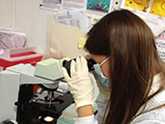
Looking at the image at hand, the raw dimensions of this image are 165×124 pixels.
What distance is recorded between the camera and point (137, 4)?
6.09 feet

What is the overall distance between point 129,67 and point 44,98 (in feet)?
2.29

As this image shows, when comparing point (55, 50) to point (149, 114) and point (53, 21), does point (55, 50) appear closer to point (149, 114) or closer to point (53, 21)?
point (53, 21)

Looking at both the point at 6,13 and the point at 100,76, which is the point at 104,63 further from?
the point at 6,13

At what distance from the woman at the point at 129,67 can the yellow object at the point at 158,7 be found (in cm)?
70

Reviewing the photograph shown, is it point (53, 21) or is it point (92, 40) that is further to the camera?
point (53, 21)

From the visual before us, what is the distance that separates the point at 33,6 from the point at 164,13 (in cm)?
88

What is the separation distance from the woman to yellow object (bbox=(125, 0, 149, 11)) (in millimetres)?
716

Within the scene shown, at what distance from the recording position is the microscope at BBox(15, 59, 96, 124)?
143cm

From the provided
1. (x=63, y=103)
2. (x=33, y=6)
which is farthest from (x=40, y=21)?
(x=63, y=103)

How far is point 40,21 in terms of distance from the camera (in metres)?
2.16

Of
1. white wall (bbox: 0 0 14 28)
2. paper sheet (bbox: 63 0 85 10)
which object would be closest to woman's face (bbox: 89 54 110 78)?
paper sheet (bbox: 63 0 85 10)

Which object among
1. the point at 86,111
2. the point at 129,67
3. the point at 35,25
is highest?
the point at 129,67

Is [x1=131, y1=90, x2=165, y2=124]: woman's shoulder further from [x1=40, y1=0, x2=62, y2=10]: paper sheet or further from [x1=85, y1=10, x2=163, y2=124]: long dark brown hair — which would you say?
[x1=40, y1=0, x2=62, y2=10]: paper sheet

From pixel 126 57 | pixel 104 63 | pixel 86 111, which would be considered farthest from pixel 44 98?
pixel 126 57
